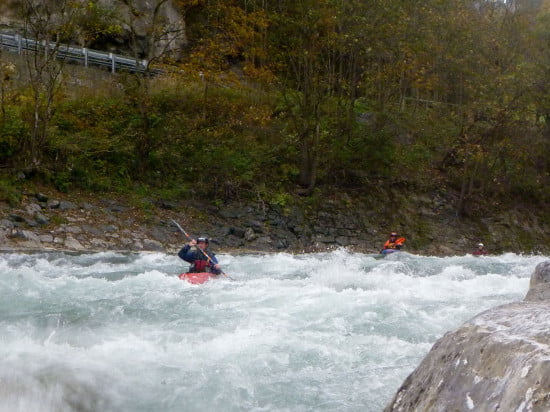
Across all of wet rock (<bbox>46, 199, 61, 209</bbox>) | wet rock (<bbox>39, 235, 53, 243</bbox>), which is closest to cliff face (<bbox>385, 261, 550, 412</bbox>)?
wet rock (<bbox>39, 235, 53, 243</bbox>)

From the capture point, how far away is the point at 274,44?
18.8m

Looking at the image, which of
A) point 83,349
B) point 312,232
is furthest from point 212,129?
point 83,349

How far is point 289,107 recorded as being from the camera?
57.9 feet

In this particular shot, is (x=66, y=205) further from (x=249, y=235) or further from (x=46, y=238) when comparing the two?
(x=249, y=235)

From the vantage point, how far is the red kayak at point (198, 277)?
9.09 metres

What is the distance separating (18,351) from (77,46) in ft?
56.3

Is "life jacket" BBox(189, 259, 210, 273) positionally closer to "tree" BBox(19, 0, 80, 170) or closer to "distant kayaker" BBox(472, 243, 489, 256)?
"tree" BBox(19, 0, 80, 170)

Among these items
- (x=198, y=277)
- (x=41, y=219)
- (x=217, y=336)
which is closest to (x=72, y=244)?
(x=41, y=219)

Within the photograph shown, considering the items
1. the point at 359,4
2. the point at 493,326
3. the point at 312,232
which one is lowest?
the point at 312,232

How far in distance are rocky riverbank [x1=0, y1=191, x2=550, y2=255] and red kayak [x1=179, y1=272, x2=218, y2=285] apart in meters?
4.15

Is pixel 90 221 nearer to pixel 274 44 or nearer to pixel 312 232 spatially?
pixel 312 232

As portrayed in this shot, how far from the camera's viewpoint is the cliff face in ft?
7.89

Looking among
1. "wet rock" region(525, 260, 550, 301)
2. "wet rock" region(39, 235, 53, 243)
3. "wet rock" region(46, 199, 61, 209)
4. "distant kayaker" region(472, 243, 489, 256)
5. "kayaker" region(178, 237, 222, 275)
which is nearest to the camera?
"wet rock" region(525, 260, 550, 301)

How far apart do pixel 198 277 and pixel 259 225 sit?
21.8 ft
